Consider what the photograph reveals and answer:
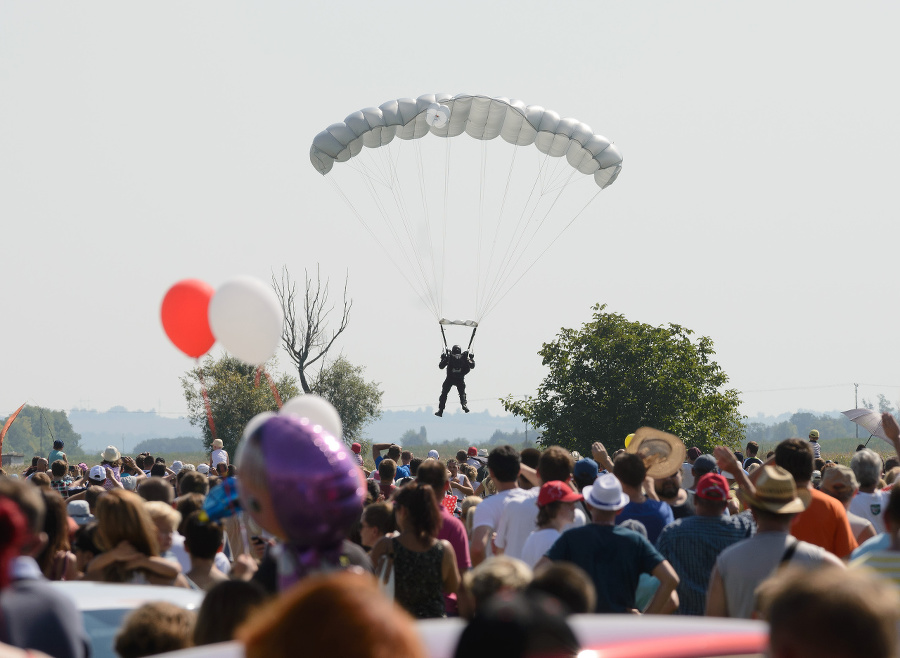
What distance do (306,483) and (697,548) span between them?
300cm

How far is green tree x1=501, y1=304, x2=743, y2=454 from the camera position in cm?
3872

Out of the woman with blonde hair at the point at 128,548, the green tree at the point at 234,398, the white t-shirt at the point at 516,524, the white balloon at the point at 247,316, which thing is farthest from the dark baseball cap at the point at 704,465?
the green tree at the point at 234,398

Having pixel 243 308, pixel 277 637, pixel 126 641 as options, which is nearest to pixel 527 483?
pixel 243 308

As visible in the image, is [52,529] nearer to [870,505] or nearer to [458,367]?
[870,505]

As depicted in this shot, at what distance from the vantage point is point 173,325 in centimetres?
723

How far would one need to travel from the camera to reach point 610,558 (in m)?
5.28

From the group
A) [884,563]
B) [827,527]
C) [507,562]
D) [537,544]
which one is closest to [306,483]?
[507,562]

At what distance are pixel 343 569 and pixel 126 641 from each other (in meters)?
0.74

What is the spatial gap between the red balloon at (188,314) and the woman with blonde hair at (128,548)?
2.38m

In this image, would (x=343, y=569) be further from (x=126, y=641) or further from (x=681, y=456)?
(x=681, y=456)

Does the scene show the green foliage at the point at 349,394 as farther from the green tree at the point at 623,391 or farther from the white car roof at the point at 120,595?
the white car roof at the point at 120,595

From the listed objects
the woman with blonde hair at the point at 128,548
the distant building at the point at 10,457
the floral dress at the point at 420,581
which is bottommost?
the distant building at the point at 10,457

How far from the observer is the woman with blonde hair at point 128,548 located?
482cm

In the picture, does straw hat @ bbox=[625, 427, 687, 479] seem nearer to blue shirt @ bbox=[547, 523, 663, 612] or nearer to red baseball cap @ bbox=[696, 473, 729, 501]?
red baseball cap @ bbox=[696, 473, 729, 501]
